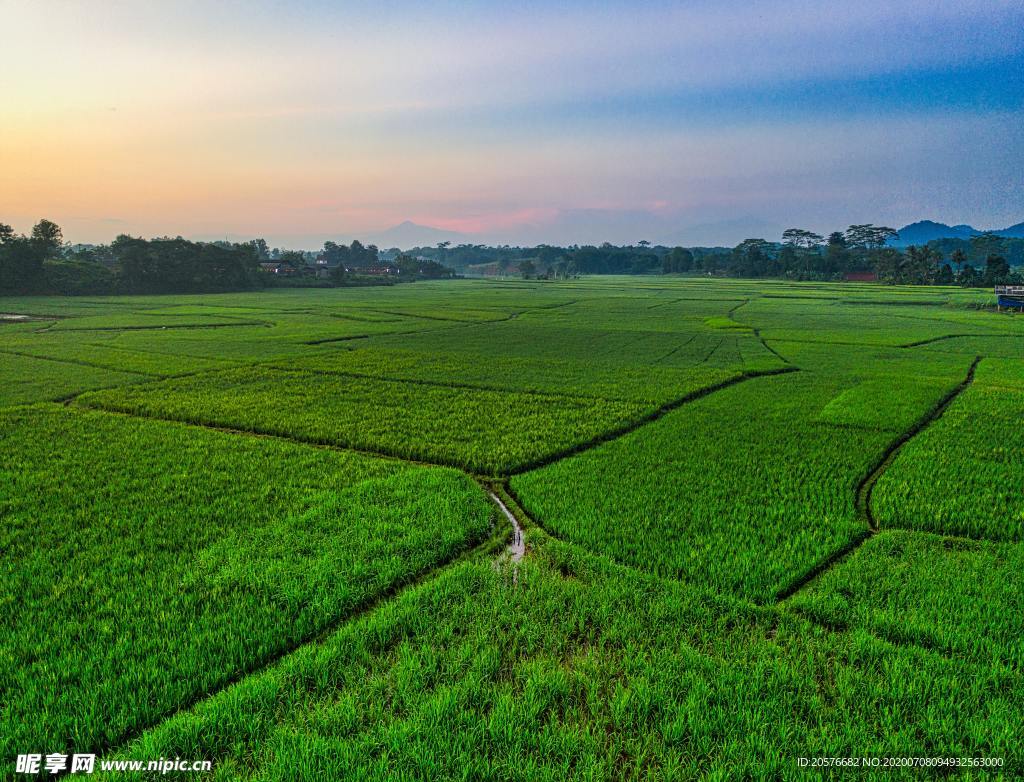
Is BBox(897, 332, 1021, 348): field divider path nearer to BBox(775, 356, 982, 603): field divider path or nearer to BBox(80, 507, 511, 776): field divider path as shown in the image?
BBox(775, 356, 982, 603): field divider path

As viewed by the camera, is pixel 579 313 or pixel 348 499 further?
pixel 579 313

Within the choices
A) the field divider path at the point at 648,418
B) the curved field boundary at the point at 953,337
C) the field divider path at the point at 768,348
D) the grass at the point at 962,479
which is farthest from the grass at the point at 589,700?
the curved field boundary at the point at 953,337

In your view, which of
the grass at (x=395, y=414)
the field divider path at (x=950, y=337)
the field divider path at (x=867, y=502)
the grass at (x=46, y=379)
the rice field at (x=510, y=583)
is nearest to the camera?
the rice field at (x=510, y=583)

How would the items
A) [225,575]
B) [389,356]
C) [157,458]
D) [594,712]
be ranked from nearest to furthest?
[594,712] → [225,575] → [157,458] → [389,356]

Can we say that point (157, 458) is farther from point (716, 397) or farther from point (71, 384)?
point (716, 397)

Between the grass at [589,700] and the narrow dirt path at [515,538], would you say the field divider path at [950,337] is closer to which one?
the narrow dirt path at [515,538]

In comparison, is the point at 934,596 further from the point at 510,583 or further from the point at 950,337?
the point at 950,337

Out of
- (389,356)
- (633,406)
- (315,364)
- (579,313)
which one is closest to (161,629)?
(633,406)
